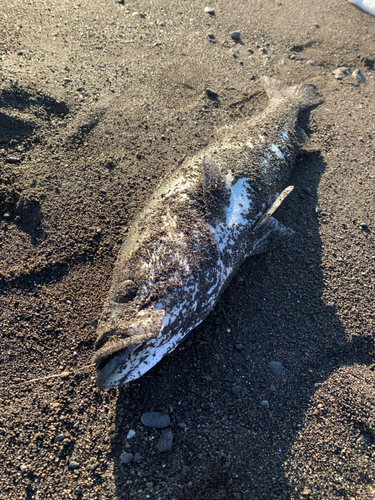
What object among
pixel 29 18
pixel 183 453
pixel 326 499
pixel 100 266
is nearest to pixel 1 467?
pixel 183 453

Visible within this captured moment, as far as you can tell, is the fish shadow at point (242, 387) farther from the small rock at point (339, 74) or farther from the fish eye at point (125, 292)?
the small rock at point (339, 74)

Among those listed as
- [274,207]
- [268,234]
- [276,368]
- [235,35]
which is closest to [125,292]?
[276,368]

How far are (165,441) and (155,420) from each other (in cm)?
20

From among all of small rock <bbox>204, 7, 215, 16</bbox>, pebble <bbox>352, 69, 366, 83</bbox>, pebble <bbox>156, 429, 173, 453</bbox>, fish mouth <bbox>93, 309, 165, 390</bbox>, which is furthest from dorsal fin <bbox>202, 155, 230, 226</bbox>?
small rock <bbox>204, 7, 215, 16</bbox>

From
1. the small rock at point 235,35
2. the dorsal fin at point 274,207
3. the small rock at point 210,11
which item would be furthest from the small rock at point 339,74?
the dorsal fin at point 274,207

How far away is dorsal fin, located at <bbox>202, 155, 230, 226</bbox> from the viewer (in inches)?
153

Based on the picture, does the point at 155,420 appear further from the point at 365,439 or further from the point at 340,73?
the point at 340,73

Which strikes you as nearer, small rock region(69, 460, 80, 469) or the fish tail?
small rock region(69, 460, 80, 469)

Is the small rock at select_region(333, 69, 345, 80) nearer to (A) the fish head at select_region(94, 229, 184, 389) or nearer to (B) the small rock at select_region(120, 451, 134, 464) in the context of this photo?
(A) the fish head at select_region(94, 229, 184, 389)

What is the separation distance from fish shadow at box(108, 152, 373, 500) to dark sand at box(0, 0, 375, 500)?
0.05 feet

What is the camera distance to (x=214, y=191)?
397cm

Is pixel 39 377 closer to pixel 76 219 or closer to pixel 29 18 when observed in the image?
pixel 76 219

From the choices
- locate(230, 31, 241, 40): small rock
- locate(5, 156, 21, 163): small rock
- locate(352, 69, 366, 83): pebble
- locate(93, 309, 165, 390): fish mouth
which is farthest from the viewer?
locate(230, 31, 241, 40): small rock

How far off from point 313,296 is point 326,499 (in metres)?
2.06
